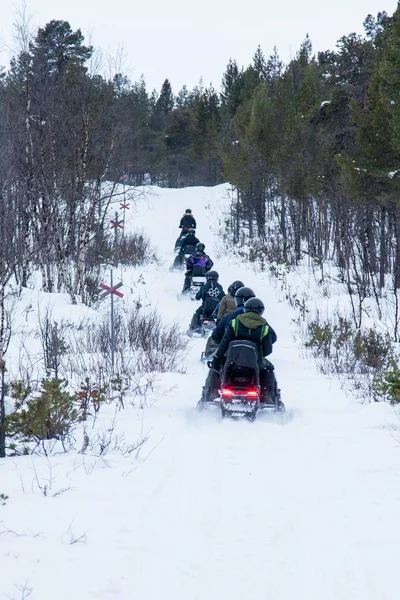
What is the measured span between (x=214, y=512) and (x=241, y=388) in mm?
3386

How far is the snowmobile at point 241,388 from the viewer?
7660 mm

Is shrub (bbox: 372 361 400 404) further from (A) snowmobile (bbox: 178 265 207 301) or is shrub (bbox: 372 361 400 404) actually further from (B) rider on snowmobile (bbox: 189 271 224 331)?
(A) snowmobile (bbox: 178 265 207 301)

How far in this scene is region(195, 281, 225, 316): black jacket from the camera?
14188mm

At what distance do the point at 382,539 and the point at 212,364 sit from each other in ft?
14.4

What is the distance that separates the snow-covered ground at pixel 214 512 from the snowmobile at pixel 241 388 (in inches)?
8.5

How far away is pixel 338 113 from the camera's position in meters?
22.9

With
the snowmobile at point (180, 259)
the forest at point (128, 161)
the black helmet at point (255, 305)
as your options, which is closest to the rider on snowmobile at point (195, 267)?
the forest at point (128, 161)

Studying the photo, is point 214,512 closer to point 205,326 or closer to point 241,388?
point 241,388

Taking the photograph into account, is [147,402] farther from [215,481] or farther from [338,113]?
[338,113]

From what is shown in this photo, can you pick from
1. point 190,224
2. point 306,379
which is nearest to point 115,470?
point 306,379

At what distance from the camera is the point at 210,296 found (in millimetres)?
14438

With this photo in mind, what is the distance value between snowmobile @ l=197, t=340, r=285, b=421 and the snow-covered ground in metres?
0.22

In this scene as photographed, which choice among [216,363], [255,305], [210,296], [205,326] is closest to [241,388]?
[216,363]

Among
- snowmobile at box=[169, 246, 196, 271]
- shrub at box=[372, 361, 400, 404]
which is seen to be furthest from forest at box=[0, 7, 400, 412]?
shrub at box=[372, 361, 400, 404]
